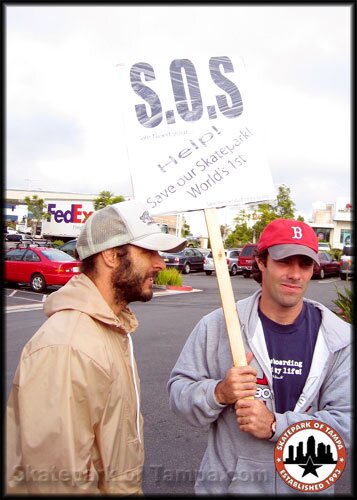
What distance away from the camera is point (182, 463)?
184 inches

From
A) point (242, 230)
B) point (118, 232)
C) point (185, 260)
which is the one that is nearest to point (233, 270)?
point (185, 260)

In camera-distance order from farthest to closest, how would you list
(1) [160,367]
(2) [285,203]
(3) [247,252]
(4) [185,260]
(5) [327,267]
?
1. (2) [285,203]
2. (5) [327,267]
3. (4) [185,260]
4. (3) [247,252]
5. (1) [160,367]

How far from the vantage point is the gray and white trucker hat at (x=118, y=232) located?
2311 millimetres

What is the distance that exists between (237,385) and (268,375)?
7.6 inches

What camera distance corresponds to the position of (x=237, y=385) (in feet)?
7.13

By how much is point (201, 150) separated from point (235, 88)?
0.34 metres

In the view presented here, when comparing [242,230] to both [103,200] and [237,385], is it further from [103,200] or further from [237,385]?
[237,385]

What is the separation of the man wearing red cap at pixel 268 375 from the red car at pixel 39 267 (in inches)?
634

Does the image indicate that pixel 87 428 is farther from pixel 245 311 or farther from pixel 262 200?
pixel 262 200

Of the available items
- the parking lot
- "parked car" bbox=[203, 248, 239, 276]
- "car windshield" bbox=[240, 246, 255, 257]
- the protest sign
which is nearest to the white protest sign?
the protest sign

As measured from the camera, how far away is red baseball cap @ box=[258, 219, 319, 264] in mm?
2422

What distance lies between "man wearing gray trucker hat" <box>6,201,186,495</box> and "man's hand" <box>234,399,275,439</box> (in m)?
0.43

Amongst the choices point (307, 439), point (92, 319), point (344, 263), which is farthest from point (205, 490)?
point (344, 263)

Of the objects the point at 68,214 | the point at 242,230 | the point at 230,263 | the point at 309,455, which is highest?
the point at 68,214
